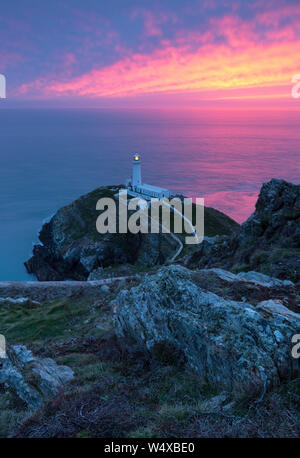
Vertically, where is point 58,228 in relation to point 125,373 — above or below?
below

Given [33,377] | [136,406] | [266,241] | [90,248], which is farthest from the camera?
[90,248]

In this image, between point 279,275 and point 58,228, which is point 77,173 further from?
point 279,275

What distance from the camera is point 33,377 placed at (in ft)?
26.2

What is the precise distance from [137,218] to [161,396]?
148 ft

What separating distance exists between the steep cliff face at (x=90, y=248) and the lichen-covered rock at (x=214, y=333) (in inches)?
1260

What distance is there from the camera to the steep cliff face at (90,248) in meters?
45.4

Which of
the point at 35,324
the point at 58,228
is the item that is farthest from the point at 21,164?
the point at 35,324

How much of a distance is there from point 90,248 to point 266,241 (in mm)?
31605

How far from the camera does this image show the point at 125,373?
25.4ft

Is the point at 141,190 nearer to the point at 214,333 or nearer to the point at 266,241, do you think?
the point at 266,241

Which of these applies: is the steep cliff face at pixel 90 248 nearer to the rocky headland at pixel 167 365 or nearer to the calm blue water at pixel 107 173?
the calm blue water at pixel 107 173

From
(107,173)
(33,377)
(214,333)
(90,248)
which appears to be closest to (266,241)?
(214,333)

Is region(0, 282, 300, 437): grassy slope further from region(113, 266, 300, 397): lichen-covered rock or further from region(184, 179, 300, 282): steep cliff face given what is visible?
region(184, 179, 300, 282): steep cliff face
